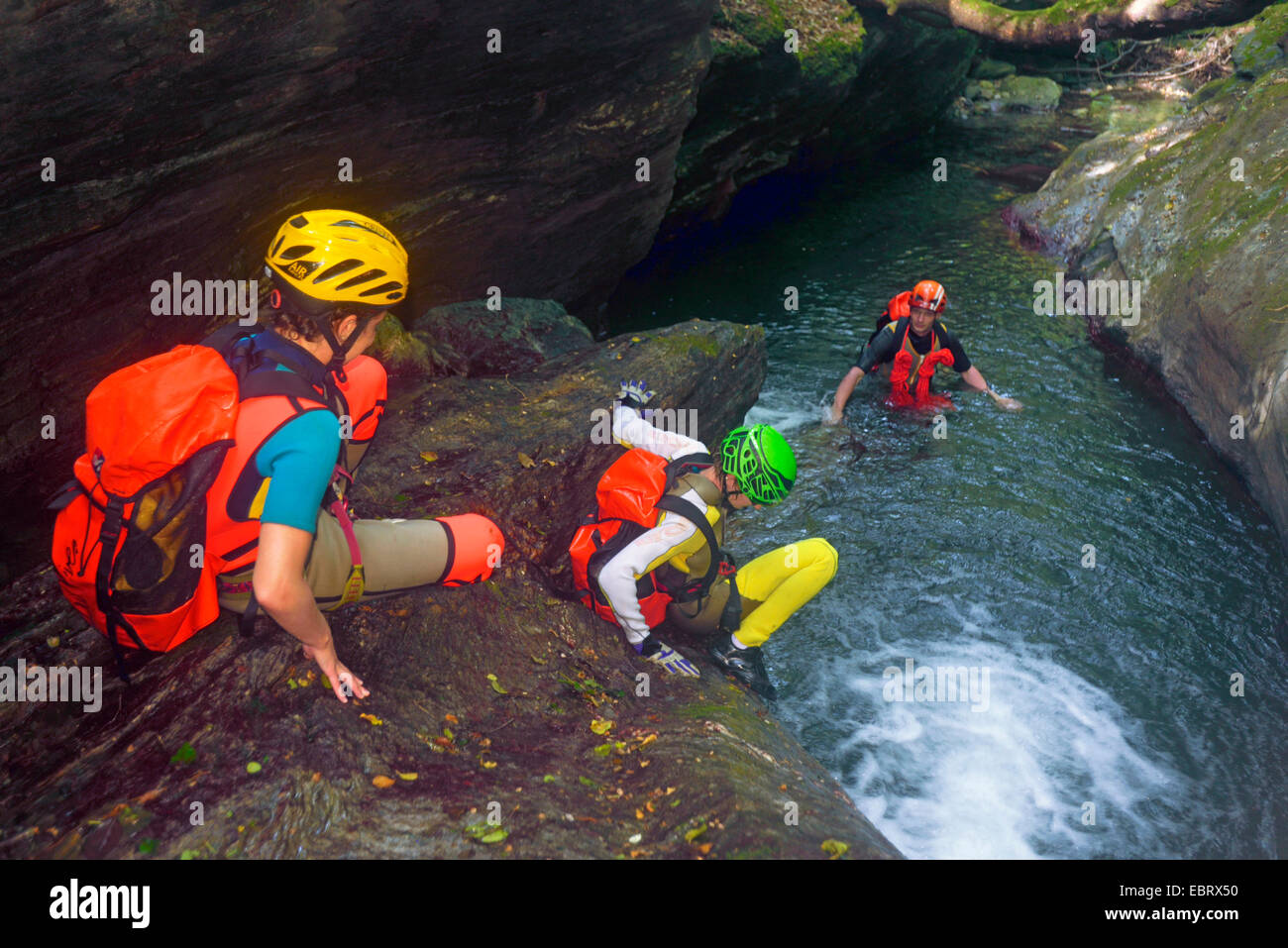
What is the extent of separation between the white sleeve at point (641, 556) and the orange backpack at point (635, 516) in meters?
0.07

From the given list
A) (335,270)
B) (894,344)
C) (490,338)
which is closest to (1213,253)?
(894,344)

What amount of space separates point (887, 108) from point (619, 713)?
2405cm

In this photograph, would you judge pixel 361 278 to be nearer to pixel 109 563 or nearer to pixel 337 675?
pixel 109 563

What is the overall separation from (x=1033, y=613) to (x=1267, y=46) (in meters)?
13.3

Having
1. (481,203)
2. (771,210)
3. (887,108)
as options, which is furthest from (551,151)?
(887,108)

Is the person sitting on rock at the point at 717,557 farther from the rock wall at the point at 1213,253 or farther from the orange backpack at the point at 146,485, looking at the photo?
the rock wall at the point at 1213,253

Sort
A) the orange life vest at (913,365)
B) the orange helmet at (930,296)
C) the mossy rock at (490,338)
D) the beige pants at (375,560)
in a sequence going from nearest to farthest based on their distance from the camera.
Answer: the beige pants at (375,560), the mossy rock at (490,338), the orange helmet at (930,296), the orange life vest at (913,365)

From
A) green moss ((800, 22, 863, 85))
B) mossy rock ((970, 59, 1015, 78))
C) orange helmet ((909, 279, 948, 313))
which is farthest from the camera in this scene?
mossy rock ((970, 59, 1015, 78))

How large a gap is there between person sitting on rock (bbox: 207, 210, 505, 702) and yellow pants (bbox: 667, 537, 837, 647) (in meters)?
2.22

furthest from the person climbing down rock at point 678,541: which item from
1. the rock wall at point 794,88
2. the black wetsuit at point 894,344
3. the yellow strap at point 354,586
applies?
the rock wall at point 794,88

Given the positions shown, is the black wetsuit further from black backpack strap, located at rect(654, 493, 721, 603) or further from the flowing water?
black backpack strap, located at rect(654, 493, 721, 603)

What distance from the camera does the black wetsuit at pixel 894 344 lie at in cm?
1118

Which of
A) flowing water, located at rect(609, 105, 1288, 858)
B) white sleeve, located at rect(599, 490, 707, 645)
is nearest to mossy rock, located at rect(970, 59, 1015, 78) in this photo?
flowing water, located at rect(609, 105, 1288, 858)

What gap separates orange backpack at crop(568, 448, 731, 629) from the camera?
588 centimetres
